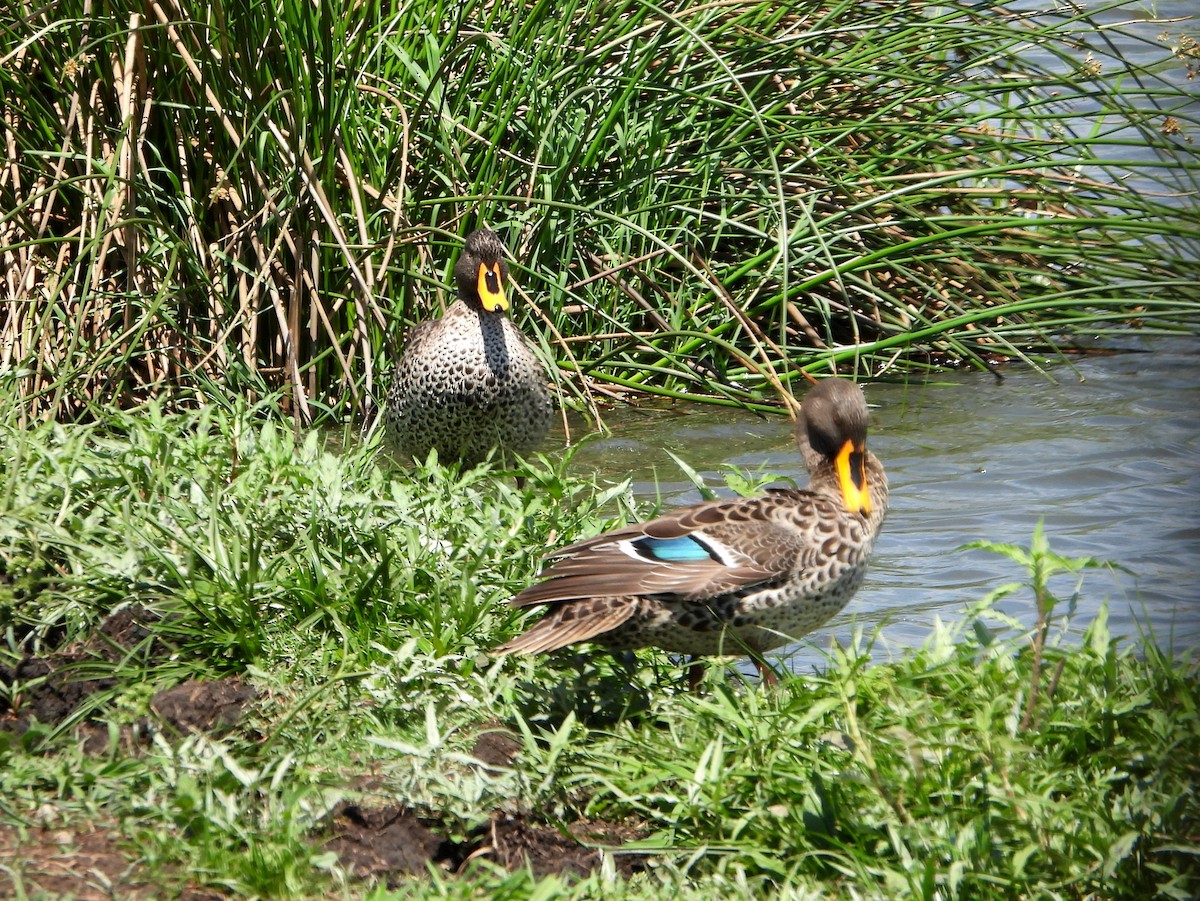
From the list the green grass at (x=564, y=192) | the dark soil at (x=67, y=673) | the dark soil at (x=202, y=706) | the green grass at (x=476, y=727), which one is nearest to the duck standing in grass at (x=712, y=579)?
the green grass at (x=476, y=727)

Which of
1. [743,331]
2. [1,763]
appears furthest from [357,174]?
[1,763]

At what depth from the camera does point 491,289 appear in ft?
19.5

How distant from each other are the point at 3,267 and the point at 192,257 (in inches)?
34.5

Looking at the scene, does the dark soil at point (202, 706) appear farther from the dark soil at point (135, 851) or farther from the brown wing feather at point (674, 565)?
the brown wing feather at point (674, 565)

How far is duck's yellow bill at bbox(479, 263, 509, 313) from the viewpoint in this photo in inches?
233

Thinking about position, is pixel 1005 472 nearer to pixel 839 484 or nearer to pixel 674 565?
pixel 839 484

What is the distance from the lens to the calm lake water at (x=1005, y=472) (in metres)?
5.05

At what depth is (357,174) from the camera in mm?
6391

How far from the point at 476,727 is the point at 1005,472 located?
11.9 ft

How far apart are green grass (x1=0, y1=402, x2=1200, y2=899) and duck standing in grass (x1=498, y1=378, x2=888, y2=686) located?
16cm

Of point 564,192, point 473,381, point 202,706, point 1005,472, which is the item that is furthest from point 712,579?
point 564,192

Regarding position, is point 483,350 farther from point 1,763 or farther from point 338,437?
point 1,763

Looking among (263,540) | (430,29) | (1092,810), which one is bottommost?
(1092,810)

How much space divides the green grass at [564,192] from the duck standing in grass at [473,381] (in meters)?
0.24
